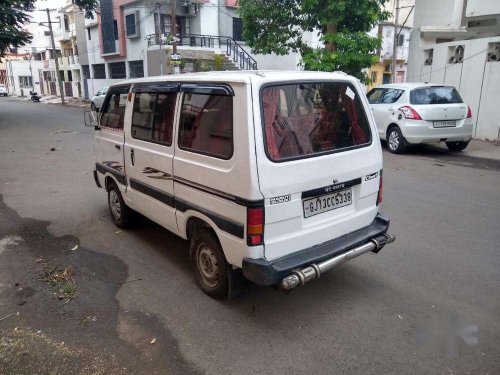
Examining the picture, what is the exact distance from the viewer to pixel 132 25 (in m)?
28.9

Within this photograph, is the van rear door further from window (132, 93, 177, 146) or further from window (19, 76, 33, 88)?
window (19, 76, 33, 88)

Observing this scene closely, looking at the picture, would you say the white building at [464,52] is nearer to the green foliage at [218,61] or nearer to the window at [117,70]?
the green foliage at [218,61]

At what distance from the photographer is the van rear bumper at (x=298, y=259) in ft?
9.61

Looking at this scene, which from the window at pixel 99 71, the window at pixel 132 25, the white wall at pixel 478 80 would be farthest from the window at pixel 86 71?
the white wall at pixel 478 80

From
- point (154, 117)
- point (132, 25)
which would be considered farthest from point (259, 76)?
point (132, 25)

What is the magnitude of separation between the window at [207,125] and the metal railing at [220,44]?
23394 millimetres

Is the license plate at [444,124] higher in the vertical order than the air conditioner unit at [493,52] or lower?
lower

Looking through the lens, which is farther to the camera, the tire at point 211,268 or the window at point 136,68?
the window at point 136,68

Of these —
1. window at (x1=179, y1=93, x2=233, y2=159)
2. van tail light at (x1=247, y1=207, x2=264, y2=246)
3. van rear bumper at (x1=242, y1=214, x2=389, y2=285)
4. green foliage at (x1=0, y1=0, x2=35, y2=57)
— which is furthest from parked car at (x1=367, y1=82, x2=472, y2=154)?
green foliage at (x1=0, y1=0, x2=35, y2=57)

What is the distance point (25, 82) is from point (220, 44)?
37.4 meters

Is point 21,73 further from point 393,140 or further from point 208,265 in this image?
point 208,265

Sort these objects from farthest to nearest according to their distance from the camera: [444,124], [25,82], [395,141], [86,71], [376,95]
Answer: [25,82]
[86,71]
[376,95]
[395,141]
[444,124]

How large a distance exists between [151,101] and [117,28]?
30064 mm

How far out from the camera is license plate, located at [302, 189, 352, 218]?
317cm
